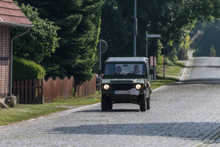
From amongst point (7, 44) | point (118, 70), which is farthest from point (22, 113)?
point (7, 44)

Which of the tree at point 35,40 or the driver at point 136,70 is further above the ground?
the tree at point 35,40

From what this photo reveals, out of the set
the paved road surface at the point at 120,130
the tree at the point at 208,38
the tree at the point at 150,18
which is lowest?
the paved road surface at the point at 120,130

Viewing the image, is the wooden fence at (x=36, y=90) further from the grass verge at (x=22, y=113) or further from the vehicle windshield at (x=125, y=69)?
the vehicle windshield at (x=125, y=69)

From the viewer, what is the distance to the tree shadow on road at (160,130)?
1116cm

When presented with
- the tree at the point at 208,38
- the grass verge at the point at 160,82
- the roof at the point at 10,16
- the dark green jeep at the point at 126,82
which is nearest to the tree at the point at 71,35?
the roof at the point at 10,16

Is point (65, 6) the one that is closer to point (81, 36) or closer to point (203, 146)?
point (81, 36)

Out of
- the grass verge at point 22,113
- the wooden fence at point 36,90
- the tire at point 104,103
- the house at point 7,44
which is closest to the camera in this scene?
the grass verge at point 22,113

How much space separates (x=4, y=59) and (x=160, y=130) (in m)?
9.37

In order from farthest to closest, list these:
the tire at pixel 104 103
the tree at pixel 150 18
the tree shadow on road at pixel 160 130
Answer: the tree at pixel 150 18, the tire at pixel 104 103, the tree shadow on road at pixel 160 130

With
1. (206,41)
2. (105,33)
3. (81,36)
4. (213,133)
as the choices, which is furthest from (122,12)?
(206,41)

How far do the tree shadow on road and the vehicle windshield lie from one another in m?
4.79

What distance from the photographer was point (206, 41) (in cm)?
14750

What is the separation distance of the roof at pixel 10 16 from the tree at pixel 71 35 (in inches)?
216

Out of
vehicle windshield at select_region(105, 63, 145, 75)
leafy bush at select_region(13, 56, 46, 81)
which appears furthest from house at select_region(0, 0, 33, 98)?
vehicle windshield at select_region(105, 63, 145, 75)
